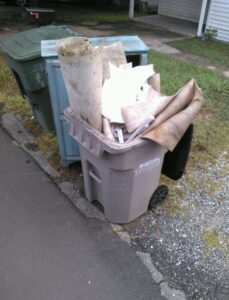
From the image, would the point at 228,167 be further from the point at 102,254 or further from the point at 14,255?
the point at 14,255

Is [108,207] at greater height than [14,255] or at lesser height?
greater

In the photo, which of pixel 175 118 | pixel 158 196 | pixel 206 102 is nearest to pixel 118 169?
pixel 175 118

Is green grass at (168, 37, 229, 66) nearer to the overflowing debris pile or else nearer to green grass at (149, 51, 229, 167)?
green grass at (149, 51, 229, 167)

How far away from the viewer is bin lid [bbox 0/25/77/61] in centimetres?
310

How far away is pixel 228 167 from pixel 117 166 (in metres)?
1.80

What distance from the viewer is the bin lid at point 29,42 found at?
10.2 feet

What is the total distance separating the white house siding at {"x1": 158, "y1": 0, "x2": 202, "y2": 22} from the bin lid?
842cm

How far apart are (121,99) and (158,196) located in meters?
1.02

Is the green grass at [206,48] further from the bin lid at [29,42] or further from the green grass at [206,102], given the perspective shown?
the bin lid at [29,42]

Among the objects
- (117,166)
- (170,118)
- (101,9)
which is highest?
(170,118)

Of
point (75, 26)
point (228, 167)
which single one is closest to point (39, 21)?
point (75, 26)

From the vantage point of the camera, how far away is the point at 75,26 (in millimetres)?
9812

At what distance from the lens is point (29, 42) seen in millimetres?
3305

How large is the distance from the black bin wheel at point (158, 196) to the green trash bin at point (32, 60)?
65.1 inches
